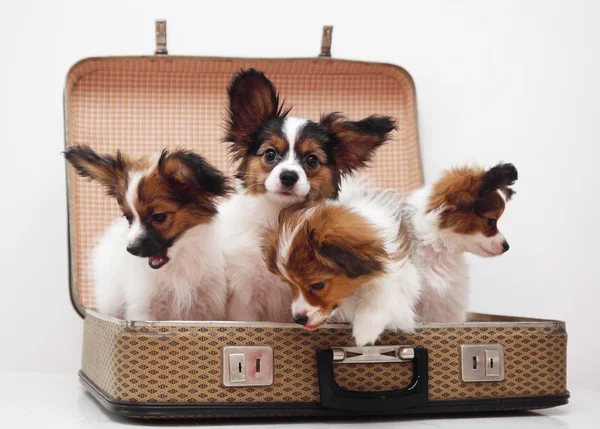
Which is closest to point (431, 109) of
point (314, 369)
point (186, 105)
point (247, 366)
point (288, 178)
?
point (186, 105)

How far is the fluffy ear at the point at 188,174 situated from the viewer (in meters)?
2.24

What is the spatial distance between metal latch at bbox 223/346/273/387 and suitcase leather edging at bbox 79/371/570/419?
7cm

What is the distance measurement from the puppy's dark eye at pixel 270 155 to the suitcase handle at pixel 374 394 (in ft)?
2.20

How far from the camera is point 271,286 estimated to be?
2447 mm

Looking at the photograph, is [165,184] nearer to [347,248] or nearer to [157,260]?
[157,260]

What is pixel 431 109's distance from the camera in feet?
12.4

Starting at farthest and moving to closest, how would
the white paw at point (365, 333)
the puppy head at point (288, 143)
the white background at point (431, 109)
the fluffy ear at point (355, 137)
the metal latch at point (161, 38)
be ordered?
the white background at point (431, 109)
the metal latch at point (161, 38)
the fluffy ear at point (355, 137)
the puppy head at point (288, 143)
the white paw at point (365, 333)

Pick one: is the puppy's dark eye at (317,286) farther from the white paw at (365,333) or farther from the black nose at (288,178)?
the black nose at (288,178)

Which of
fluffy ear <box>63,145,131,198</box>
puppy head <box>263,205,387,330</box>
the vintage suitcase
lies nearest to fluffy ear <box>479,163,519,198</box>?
the vintage suitcase

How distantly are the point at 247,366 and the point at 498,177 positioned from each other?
1.08m

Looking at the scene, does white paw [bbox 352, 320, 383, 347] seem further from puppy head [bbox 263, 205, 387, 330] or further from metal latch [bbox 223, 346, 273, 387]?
metal latch [bbox 223, 346, 273, 387]

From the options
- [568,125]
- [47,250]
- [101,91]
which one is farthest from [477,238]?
[47,250]

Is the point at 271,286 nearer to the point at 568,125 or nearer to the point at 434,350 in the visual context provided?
the point at 434,350

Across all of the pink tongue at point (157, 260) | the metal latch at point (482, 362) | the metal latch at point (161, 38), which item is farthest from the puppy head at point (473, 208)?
the metal latch at point (161, 38)
